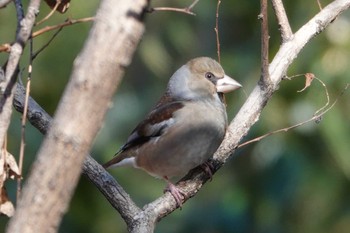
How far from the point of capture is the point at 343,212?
672 centimetres

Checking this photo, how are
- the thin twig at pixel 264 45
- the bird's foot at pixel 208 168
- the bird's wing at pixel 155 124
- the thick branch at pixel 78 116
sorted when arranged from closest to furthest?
1. the thick branch at pixel 78 116
2. the thin twig at pixel 264 45
3. the bird's foot at pixel 208 168
4. the bird's wing at pixel 155 124

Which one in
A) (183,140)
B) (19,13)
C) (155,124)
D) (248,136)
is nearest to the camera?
(19,13)

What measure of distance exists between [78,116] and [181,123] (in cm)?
273

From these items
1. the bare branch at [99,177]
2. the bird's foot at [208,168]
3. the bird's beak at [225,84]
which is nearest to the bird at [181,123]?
the bird's beak at [225,84]

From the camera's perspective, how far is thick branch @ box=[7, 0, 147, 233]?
1889 millimetres

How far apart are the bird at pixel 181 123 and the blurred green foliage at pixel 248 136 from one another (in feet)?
3.75

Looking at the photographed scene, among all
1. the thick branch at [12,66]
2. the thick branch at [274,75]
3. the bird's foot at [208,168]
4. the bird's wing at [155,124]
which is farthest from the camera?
the bird's wing at [155,124]

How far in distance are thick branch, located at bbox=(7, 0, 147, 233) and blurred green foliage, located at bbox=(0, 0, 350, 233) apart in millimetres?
3680

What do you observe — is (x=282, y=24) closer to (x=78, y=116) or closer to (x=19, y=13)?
(x=19, y=13)

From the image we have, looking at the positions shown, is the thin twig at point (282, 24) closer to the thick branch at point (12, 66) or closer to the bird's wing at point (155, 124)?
the bird's wing at point (155, 124)

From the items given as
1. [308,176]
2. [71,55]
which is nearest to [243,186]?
[308,176]

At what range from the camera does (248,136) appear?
6.19 m

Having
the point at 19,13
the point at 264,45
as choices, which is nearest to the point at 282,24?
the point at 264,45

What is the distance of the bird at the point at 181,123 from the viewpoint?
4.52m
